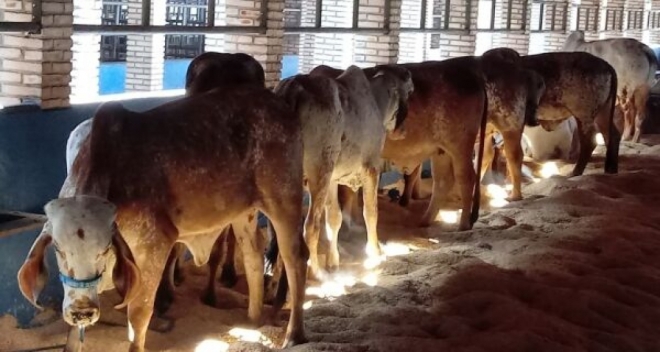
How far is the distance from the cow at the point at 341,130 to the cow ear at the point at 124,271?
2.45m

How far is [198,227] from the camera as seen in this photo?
539 cm

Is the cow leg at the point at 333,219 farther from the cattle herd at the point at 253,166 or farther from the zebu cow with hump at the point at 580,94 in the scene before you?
the zebu cow with hump at the point at 580,94

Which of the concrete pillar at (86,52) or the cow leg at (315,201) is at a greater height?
the concrete pillar at (86,52)

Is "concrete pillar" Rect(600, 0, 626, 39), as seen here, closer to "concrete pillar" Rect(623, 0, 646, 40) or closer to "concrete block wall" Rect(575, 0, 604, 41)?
"concrete pillar" Rect(623, 0, 646, 40)

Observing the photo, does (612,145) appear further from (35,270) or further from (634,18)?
(634,18)

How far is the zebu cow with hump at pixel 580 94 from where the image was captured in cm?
1216

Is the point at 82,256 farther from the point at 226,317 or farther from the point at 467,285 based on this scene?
the point at 467,285

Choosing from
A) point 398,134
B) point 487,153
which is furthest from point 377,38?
point 398,134

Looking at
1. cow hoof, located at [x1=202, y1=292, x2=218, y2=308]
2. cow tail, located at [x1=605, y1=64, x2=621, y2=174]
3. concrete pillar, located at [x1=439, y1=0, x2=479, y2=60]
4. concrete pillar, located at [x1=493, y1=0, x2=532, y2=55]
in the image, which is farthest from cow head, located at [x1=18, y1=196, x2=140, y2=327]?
concrete pillar, located at [x1=493, y1=0, x2=532, y2=55]

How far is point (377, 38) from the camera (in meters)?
12.3

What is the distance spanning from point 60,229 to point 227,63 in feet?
10.2

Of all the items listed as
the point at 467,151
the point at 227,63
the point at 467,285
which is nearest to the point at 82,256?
the point at 227,63

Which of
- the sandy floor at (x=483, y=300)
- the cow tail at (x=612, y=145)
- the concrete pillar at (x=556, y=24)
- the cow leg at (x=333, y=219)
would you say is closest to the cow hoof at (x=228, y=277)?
the sandy floor at (x=483, y=300)

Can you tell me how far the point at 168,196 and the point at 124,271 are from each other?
0.78 m
